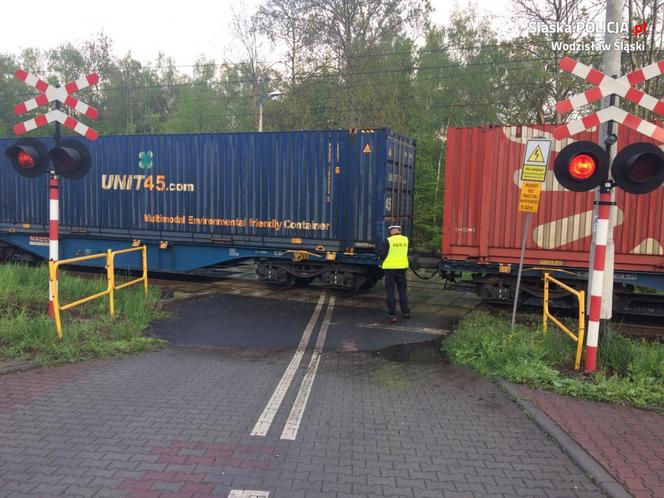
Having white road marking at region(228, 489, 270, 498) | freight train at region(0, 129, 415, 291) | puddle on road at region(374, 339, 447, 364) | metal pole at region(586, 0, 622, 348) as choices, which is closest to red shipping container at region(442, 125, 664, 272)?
freight train at region(0, 129, 415, 291)

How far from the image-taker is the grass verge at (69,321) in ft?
21.3

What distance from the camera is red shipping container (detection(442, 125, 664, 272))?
8953mm

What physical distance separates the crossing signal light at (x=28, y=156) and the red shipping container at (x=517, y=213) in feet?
22.5

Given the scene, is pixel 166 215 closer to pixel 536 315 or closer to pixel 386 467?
pixel 536 315

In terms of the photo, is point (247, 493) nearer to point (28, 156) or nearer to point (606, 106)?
point (606, 106)

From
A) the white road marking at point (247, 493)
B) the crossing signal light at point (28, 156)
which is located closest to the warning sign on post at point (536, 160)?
the white road marking at point (247, 493)

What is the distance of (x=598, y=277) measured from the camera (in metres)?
5.88

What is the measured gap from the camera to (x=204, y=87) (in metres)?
35.2

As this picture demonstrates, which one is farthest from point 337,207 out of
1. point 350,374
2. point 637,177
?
point 637,177

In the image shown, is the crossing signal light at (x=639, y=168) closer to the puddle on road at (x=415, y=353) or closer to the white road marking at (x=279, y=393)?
the puddle on road at (x=415, y=353)

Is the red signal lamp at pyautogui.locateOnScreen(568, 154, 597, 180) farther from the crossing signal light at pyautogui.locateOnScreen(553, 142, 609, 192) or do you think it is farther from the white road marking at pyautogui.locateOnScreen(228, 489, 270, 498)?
the white road marking at pyautogui.locateOnScreen(228, 489, 270, 498)

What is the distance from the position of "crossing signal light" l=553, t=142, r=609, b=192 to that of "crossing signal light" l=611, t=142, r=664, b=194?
145 millimetres

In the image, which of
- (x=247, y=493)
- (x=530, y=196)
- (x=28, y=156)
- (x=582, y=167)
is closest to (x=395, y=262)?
(x=530, y=196)

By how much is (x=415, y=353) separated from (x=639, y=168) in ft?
11.8
